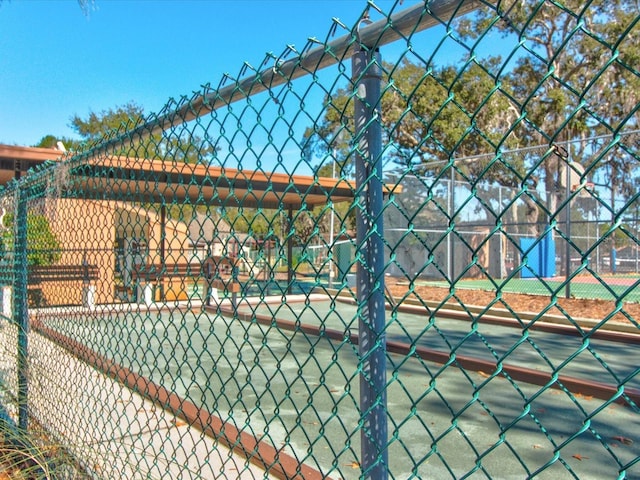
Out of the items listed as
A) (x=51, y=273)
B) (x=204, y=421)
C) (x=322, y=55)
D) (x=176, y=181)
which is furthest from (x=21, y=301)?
(x=176, y=181)

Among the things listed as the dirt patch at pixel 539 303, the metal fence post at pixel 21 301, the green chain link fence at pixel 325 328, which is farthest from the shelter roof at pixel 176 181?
the dirt patch at pixel 539 303

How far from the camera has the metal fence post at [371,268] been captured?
149 cm

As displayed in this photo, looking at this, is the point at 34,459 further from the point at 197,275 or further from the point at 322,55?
the point at 322,55

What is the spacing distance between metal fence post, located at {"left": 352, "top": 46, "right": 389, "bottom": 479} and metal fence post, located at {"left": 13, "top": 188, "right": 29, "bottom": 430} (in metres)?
3.42

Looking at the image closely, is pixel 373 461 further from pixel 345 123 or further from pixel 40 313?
pixel 40 313

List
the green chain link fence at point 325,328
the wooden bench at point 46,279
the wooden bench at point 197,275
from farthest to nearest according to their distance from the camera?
the wooden bench at point 46,279 → the wooden bench at point 197,275 → the green chain link fence at point 325,328

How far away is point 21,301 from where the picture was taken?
13.8 ft

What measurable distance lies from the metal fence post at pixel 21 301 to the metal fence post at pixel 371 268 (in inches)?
135

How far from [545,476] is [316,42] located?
2.96 meters

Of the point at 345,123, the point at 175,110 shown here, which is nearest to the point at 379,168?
the point at 345,123

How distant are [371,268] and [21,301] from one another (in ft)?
11.9

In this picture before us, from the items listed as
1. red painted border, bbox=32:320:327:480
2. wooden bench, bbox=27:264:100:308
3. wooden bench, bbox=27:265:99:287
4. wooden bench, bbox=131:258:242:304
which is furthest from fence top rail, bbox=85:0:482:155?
wooden bench, bbox=27:265:99:287

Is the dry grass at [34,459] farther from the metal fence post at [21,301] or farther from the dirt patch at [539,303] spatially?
the dirt patch at [539,303]

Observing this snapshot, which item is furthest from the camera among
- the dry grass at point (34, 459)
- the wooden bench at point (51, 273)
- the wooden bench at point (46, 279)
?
the wooden bench at point (51, 273)
